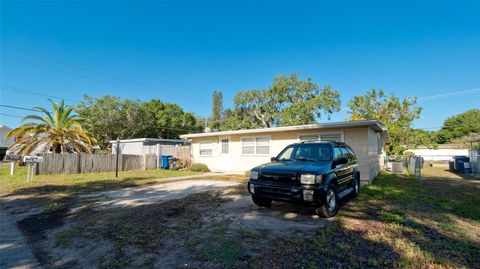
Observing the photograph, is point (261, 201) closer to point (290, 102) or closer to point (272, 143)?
point (272, 143)

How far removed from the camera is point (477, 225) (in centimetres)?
478

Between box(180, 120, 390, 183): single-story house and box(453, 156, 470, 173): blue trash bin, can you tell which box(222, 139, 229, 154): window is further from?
box(453, 156, 470, 173): blue trash bin

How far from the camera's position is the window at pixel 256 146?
1394 centimetres

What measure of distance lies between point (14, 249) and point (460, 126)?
227 ft

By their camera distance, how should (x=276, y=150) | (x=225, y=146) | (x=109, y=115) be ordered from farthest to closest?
(x=109, y=115), (x=225, y=146), (x=276, y=150)

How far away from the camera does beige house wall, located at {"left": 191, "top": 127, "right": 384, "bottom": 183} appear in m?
10.4

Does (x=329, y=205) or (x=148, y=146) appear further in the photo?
(x=148, y=146)

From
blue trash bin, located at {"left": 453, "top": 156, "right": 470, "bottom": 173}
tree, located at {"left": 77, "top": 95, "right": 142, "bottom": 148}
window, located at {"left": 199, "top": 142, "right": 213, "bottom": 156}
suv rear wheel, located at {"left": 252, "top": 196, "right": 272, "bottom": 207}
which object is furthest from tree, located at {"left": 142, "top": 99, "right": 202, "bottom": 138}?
blue trash bin, located at {"left": 453, "top": 156, "right": 470, "bottom": 173}

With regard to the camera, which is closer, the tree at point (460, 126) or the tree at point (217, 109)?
the tree at point (217, 109)

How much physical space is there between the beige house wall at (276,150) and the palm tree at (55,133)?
840cm

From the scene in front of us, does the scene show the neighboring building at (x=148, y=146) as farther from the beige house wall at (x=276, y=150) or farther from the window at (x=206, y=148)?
the window at (x=206, y=148)

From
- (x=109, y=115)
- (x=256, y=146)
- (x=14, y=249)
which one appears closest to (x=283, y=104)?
(x=256, y=146)

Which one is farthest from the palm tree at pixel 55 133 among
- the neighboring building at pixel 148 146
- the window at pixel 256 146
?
the window at pixel 256 146

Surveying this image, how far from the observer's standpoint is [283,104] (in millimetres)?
33875
